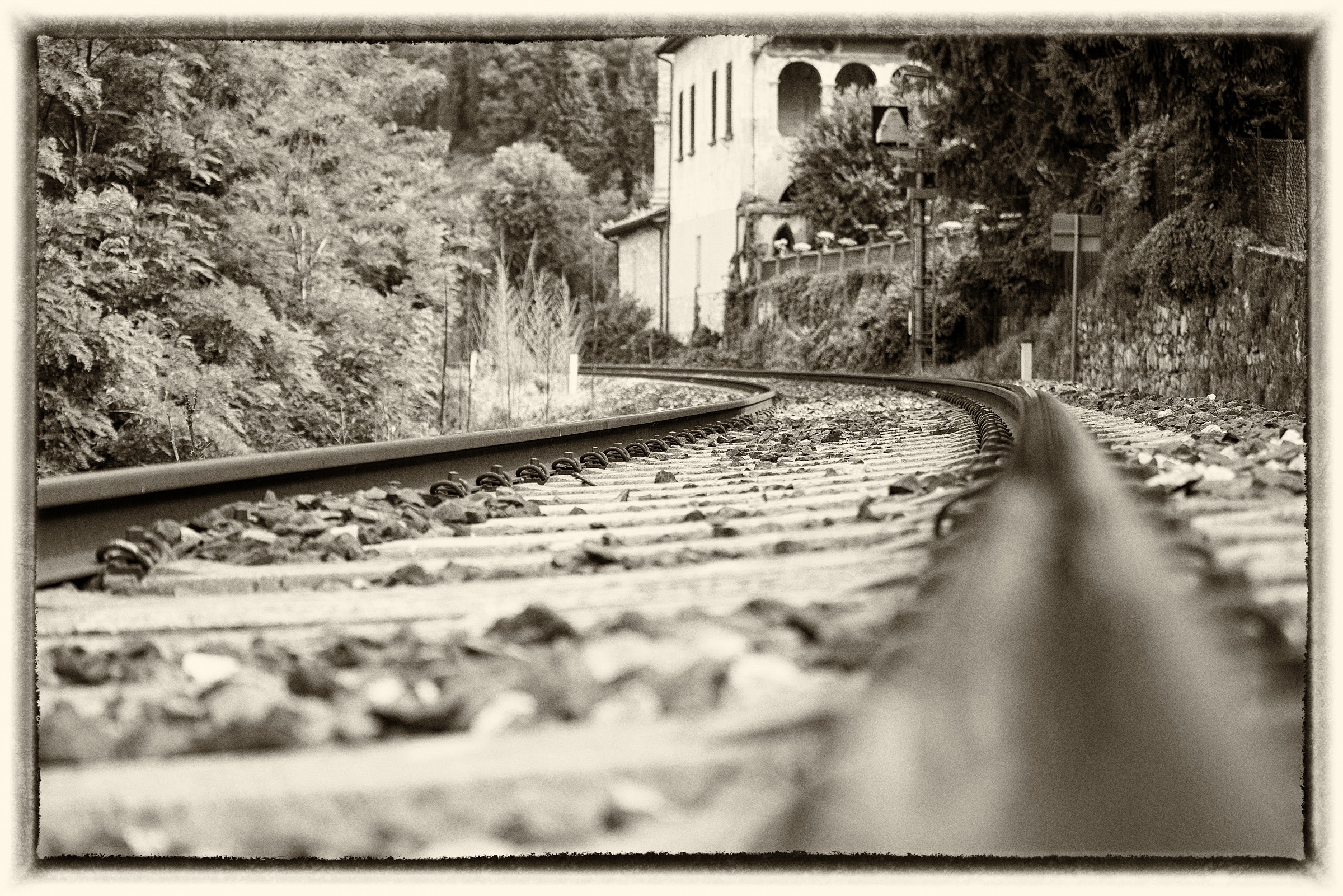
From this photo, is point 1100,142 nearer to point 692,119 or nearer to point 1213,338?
point 1213,338

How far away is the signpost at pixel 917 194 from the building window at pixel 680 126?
22.2 meters

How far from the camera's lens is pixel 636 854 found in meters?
1.49

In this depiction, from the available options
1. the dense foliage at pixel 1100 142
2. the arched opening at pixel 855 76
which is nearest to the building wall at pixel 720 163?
the arched opening at pixel 855 76

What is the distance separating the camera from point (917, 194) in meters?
25.3

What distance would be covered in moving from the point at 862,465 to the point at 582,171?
2122 inches

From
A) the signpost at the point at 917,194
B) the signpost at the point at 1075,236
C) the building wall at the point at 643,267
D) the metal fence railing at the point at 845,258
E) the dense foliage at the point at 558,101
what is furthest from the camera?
the building wall at the point at 643,267

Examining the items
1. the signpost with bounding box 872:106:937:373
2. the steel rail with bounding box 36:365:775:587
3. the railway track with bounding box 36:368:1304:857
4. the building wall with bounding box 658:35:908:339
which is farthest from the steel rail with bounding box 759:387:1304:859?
the building wall with bounding box 658:35:908:339

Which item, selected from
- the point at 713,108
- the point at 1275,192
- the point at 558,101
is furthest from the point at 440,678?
the point at 713,108

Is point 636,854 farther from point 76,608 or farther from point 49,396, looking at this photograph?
point 49,396

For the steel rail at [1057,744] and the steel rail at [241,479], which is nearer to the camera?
the steel rail at [1057,744]

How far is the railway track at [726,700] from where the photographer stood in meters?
1.33

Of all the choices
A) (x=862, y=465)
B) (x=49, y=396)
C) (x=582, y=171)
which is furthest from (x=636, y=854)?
(x=582, y=171)

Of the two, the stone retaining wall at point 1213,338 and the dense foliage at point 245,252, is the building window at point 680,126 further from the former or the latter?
the dense foliage at point 245,252

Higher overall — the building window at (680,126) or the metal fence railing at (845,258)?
the building window at (680,126)
